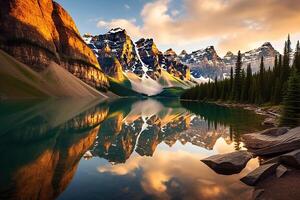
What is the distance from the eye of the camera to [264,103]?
90.3 meters

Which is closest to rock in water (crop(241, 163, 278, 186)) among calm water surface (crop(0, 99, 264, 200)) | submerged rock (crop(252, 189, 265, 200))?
calm water surface (crop(0, 99, 264, 200))

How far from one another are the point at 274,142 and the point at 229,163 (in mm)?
5242

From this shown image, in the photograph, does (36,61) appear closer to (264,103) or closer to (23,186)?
(264,103)

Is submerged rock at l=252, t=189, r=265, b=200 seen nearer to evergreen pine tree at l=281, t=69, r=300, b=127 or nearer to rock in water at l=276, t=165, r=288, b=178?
rock in water at l=276, t=165, r=288, b=178

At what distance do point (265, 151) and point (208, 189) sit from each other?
359 inches

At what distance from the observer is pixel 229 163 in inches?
698

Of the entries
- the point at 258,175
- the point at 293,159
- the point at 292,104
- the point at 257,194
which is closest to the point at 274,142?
the point at 293,159

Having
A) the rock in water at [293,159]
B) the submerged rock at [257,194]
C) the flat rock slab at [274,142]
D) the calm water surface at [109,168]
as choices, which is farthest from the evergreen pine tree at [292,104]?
the submerged rock at [257,194]

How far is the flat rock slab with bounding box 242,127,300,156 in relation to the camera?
19013mm

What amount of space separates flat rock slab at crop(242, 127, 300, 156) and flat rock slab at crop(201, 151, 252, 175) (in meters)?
2.46

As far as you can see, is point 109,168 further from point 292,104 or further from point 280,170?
point 292,104

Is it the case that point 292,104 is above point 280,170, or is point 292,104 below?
above

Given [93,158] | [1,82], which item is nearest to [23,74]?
[1,82]

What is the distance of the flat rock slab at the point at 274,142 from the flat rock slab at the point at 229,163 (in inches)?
96.8
